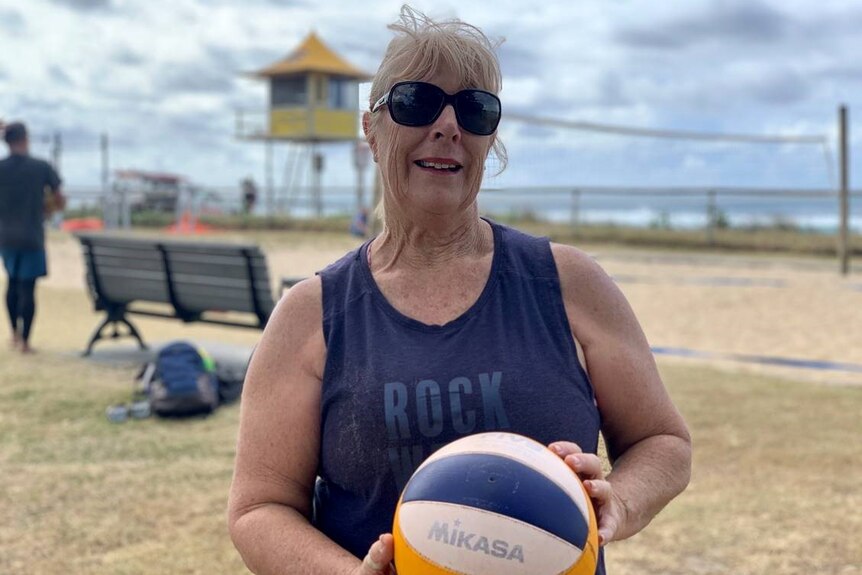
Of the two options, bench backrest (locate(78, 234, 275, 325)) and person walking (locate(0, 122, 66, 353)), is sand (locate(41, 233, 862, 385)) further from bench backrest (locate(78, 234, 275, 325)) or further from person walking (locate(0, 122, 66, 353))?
person walking (locate(0, 122, 66, 353))

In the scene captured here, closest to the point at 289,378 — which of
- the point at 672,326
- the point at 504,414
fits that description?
the point at 504,414

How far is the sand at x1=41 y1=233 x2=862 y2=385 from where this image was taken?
8.74m

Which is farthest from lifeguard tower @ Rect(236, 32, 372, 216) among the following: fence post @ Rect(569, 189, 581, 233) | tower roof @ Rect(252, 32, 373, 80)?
fence post @ Rect(569, 189, 581, 233)

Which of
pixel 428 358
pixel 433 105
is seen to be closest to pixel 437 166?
pixel 433 105

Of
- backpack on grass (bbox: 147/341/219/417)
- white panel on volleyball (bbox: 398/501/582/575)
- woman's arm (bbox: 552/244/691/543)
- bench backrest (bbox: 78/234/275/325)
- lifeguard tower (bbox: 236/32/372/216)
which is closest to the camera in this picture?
white panel on volleyball (bbox: 398/501/582/575)

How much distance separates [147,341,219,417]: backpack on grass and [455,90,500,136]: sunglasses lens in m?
4.44

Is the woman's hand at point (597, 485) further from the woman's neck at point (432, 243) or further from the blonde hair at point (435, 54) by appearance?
the blonde hair at point (435, 54)

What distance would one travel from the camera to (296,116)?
4084 cm

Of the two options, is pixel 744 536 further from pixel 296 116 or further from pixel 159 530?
pixel 296 116

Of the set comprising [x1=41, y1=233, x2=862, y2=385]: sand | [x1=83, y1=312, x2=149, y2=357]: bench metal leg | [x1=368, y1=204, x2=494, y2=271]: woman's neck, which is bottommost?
[x1=41, y1=233, x2=862, y2=385]: sand

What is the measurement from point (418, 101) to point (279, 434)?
658 mm

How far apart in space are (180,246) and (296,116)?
34253 millimetres

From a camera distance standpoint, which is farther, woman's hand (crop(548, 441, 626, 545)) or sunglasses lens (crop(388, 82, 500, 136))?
sunglasses lens (crop(388, 82, 500, 136))

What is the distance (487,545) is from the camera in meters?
1.44
